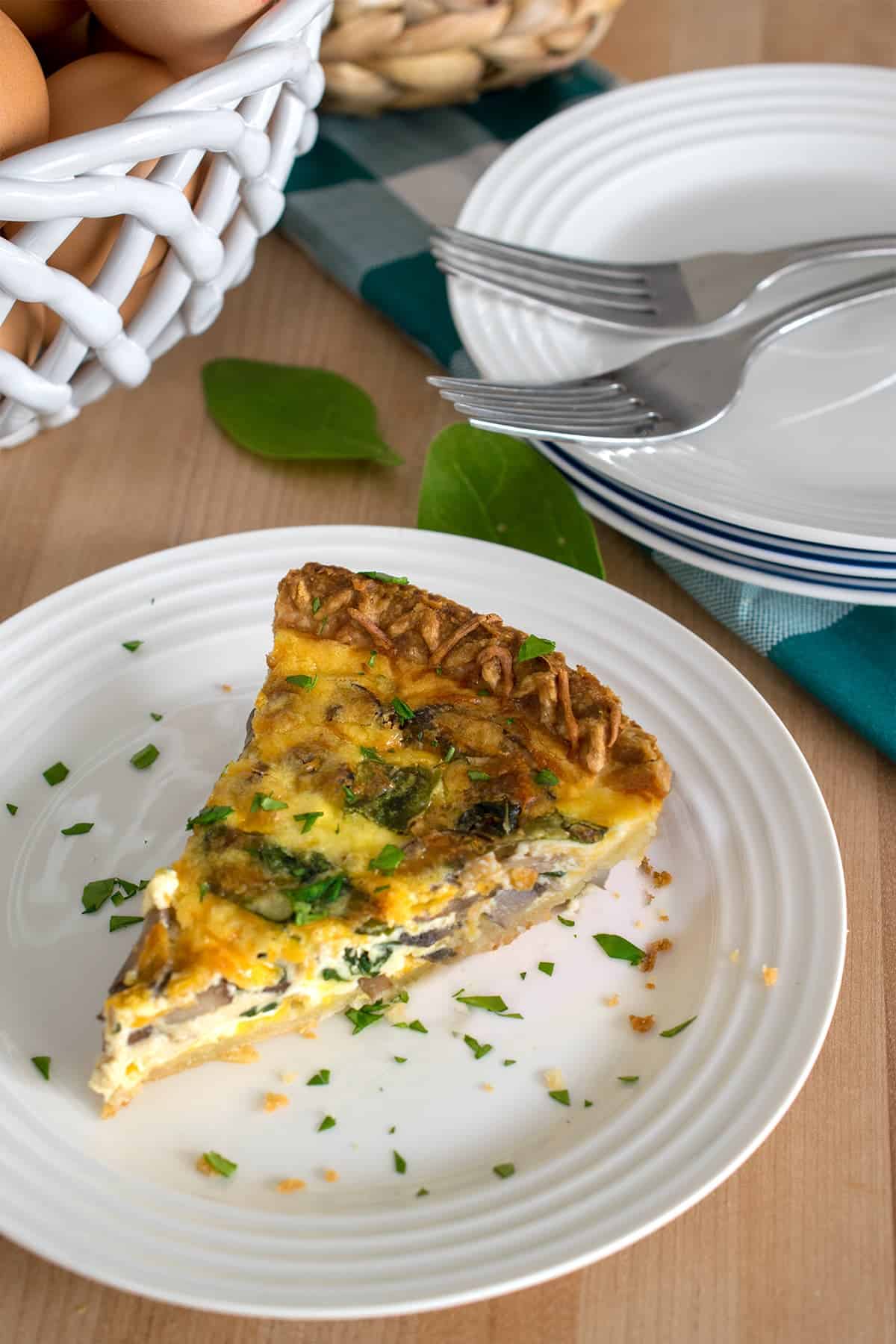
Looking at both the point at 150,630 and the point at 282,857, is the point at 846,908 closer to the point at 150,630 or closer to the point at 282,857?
the point at 282,857

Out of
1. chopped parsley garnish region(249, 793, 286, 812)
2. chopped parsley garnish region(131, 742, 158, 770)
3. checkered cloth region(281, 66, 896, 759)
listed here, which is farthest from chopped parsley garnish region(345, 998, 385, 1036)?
checkered cloth region(281, 66, 896, 759)

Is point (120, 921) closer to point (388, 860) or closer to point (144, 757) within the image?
point (144, 757)

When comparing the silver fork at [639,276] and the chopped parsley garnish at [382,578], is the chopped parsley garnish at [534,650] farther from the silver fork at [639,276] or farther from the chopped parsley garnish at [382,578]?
the silver fork at [639,276]

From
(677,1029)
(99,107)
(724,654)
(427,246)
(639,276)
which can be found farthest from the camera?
(427,246)

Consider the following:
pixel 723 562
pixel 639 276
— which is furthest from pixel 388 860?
pixel 639 276

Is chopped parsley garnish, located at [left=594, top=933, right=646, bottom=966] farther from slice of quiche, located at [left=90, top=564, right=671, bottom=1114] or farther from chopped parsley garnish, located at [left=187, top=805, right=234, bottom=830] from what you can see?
chopped parsley garnish, located at [left=187, top=805, right=234, bottom=830]

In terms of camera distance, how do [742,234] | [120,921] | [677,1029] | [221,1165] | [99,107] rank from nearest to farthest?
[221,1165]
[677,1029]
[120,921]
[99,107]
[742,234]
